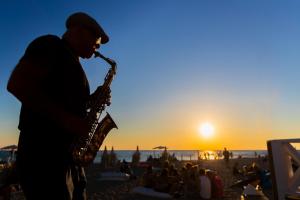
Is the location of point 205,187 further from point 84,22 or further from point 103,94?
point 84,22

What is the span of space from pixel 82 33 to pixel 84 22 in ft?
0.34

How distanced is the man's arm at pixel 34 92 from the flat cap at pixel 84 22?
69 cm

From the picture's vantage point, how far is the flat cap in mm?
3252

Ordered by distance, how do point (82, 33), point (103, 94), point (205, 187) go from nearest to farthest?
point (82, 33) < point (103, 94) < point (205, 187)

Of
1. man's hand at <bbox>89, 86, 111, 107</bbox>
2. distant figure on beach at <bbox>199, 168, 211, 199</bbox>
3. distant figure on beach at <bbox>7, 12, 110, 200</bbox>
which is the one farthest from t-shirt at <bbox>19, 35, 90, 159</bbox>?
distant figure on beach at <bbox>199, 168, 211, 199</bbox>

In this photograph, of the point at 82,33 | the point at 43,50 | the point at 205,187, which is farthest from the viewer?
the point at 205,187

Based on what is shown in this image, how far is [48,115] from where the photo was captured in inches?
106

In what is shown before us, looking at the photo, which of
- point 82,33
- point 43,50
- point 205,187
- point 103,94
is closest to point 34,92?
point 43,50

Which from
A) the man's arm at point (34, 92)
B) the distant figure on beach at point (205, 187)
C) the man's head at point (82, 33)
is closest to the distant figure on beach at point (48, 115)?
the man's arm at point (34, 92)

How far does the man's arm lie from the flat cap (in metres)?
0.69

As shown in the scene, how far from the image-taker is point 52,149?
8.93 feet

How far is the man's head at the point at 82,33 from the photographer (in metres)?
3.23

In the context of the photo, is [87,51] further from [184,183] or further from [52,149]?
[184,183]

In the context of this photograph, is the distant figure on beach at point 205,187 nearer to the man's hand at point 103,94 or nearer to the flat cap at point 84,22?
the man's hand at point 103,94
